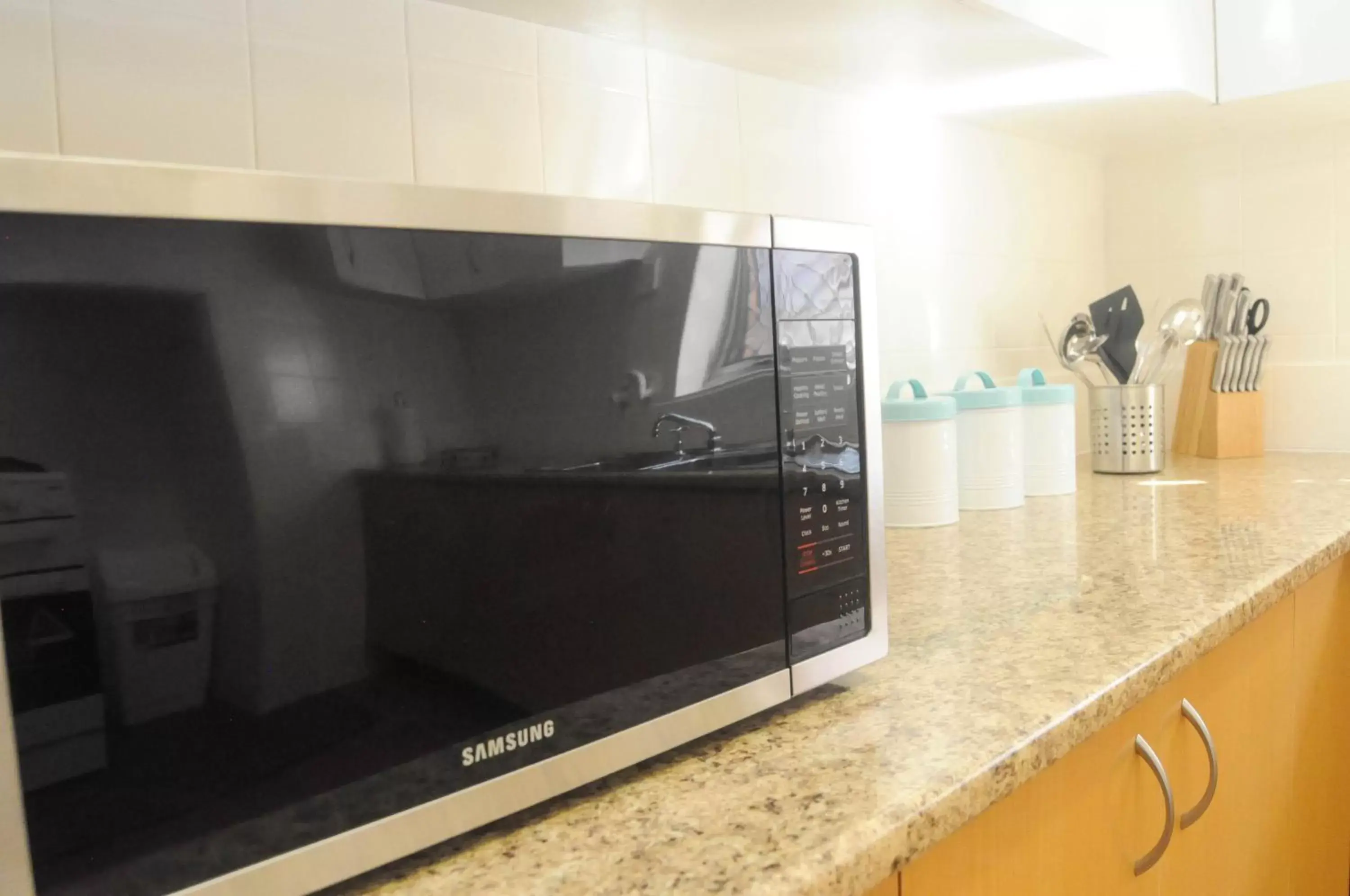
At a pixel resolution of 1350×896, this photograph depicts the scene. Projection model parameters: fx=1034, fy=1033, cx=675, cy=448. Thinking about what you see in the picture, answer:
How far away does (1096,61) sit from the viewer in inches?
52.6

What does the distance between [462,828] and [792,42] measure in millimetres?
942

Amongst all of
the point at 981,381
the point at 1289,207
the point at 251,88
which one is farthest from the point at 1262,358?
the point at 251,88

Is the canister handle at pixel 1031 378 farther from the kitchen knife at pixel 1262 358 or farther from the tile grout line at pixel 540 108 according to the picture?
the tile grout line at pixel 540 108

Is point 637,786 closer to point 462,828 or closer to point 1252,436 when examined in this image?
point 462,828

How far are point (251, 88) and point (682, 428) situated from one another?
48 cm

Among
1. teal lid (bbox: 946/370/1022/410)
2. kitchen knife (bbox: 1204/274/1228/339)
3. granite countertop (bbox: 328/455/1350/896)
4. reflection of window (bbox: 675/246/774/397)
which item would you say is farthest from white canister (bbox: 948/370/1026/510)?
reflection of window (bbox: 675/246/774/397)

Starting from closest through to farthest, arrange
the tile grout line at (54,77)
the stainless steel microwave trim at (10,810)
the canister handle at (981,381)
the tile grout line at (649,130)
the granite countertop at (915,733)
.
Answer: the stainless steel microwave trim at (10,810) → the granite countertop at (915,733) → the tile grout line at (54,77) → the tile grout line at (649,130) → the canister handle at (981,381)

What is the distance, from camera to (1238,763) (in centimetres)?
97

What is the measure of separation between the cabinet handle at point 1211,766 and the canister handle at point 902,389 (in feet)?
1.91

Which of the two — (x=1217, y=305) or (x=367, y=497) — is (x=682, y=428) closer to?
(x=367, y=497)

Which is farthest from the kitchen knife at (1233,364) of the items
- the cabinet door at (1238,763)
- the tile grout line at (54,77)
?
the tile grout line at (54,77)

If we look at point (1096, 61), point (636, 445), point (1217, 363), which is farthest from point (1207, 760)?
point (1217, 363)

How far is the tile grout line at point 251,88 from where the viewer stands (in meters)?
0.80

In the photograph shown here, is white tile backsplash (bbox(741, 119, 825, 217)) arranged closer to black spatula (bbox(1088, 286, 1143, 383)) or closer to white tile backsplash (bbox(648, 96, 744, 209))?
white tile backsplash (bbox(648, 96, 744, 209))
